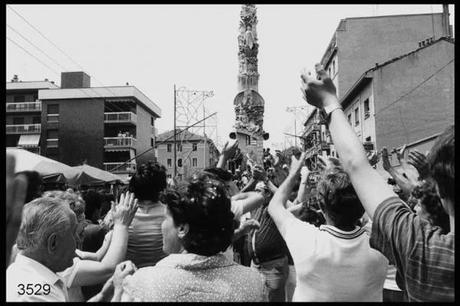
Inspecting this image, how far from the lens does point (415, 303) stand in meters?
1.55

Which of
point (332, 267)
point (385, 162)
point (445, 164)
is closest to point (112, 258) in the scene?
point (332, 267)

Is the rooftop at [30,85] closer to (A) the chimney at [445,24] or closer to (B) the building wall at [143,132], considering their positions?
(B) the building wall at [143,132]

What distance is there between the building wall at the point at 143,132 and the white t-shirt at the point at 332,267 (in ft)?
157

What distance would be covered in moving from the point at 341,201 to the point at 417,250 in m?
0.97

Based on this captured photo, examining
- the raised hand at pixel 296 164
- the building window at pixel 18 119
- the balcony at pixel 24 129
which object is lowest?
the raised hand at pixel 296 164

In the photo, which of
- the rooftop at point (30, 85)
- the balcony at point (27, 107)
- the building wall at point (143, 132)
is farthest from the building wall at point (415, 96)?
the rooftop at point (30, 85)

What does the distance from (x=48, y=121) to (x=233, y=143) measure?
162ft

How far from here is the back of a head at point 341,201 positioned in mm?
2508

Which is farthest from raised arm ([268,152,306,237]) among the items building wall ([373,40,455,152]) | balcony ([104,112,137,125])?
balcony ([104,112,137,125])

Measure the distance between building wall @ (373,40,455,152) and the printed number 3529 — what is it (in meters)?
23.0

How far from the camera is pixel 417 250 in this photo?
1.55 meters

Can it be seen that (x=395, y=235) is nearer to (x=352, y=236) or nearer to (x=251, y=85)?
(x=352, y=236)

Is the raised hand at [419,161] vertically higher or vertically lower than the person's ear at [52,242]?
higher
